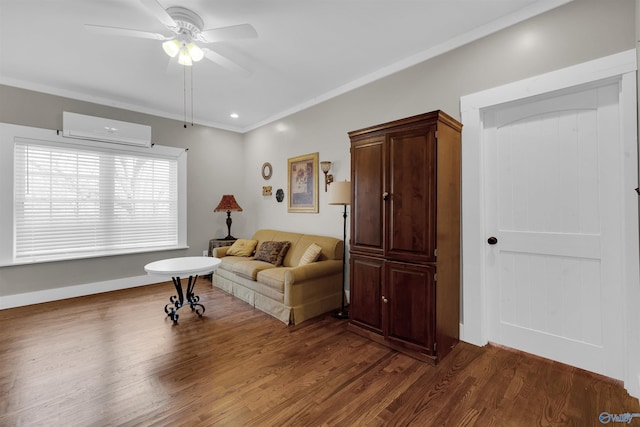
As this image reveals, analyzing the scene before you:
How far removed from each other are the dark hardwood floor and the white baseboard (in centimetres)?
83

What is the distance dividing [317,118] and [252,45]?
1.45 m

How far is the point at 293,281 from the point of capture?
3.02m

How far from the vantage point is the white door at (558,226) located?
78.4 inches

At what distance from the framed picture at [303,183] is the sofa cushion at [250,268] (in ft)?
3.44

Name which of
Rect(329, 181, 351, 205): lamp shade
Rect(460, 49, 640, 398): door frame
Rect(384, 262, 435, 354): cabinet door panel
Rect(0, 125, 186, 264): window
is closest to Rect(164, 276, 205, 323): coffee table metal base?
Rect(0, 125, 186, 264): window

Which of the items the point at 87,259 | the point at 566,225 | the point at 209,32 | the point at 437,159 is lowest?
the point at 87,259

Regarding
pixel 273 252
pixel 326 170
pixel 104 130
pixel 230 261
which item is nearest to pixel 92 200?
pixel 104 130

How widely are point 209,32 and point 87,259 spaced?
376cm

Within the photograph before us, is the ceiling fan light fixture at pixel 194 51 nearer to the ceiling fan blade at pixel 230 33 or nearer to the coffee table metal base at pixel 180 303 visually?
the ceiling fan blade at pixel 230 33

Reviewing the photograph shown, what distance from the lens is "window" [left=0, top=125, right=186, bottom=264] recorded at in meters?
3.68

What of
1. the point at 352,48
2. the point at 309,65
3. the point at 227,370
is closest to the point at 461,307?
the point at 227,370

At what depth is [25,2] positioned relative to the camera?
2213 mm

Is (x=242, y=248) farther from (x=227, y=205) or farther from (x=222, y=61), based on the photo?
(x=222, y=61)

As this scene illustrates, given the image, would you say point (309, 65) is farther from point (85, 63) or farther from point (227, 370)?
point (227, 370)
